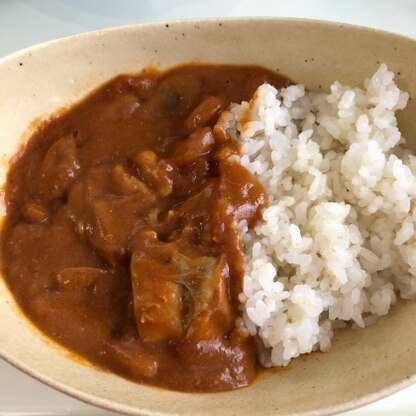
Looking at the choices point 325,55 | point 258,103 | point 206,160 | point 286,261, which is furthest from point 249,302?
point 325,55

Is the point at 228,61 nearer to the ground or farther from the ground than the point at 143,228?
farther from the ground

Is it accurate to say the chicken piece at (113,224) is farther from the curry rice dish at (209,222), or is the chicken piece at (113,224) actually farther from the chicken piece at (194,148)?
the chicken piece at (194,148)

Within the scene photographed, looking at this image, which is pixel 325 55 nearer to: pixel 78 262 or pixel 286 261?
pixel 286 261

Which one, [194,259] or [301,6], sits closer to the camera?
[194,259]

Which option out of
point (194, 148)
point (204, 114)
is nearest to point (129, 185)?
point (194, 148)

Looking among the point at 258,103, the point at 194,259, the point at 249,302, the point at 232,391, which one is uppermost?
the point at 258,103

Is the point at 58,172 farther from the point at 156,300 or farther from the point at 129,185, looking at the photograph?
the point at 156,300
